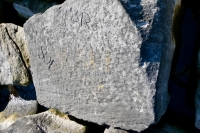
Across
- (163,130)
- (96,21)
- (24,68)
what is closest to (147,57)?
(96,21)

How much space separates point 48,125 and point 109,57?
0.58 meters

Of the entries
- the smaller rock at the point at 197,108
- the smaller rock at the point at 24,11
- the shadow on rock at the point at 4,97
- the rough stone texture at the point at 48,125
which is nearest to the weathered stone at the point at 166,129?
the smaller rock at the point at 197,108

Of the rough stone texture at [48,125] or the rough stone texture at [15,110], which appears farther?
the rough stone texture at [15,110]

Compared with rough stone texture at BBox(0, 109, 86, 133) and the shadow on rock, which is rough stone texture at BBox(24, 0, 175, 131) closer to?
rough stone texture at BBox(0, 109, 86, 133)

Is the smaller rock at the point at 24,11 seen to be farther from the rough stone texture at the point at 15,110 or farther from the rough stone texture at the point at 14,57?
the rough stone texture at the point at 15,110

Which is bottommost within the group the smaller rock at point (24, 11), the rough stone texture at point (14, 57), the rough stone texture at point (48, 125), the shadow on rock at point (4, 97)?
the shadow on rock at point (4, 97)

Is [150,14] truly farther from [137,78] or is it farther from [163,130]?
[163,130]

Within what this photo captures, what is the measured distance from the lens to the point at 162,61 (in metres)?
0.95

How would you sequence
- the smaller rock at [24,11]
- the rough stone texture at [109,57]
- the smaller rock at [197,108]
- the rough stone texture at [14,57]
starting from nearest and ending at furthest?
1. the rough stone texture at [109,57]
2. the smaller rock at [197,108]
3. the rough stone texture at [14,57]
4. the smaller rock at [24,11]

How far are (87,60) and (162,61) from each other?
0.29 metres

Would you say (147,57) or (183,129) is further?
(183,129)

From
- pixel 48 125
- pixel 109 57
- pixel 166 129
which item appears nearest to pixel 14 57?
pixel 48 125

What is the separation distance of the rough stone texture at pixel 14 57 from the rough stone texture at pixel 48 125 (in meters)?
0.24

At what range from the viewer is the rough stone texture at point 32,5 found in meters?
1.56
